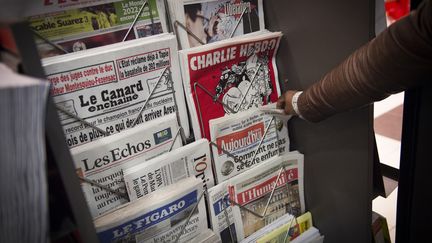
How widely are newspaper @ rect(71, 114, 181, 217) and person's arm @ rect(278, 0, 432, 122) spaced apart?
369 millimetres

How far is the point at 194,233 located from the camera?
787 millimetres

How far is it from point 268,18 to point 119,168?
57cm

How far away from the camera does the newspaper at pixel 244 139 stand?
78 centimetres

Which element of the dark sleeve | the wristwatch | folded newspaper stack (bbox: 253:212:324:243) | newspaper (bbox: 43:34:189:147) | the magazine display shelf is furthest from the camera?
folded newspaper stack (bbox: 253:212:324:243)

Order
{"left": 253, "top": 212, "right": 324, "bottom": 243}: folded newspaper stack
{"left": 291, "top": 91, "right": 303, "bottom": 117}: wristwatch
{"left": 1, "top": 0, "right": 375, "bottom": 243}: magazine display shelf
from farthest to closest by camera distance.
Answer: {"left": 253, "top": 212, "right": 324, "bottom": 243}: folded newspaper stack, {"left": 291, "top": 91, "right": 303, "bottom": 117}: wristwatch, {"left": 1, "top": 0, "right": 375, "bottom": 243}: magazine display shelf

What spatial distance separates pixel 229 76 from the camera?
A: 78 cm

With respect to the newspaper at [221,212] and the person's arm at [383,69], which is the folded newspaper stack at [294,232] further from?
the person's arm at [383,69]

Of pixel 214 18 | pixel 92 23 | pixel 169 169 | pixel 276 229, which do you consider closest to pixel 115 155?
pixel 169 169

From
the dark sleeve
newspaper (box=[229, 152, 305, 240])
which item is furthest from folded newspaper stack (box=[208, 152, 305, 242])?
the dark sleeve

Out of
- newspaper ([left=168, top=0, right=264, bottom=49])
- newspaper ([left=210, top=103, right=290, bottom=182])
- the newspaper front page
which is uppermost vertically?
newspaper ([left=168, top=0, right=264, bottom=49])

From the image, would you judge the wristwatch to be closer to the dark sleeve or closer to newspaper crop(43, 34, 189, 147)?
the dark sleeve

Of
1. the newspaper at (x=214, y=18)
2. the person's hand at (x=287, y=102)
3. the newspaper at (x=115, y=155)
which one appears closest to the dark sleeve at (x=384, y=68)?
the person's hand at (x=287, y=102)

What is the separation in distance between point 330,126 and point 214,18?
43cm

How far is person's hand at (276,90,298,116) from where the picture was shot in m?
0.81
